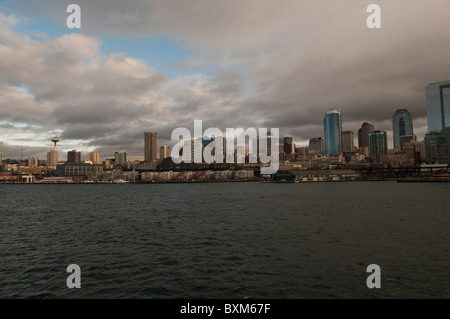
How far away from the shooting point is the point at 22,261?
20.4 meters

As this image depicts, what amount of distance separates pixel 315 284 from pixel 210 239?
12.5 meters

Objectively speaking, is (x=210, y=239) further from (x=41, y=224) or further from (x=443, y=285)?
(x=41, y=224)

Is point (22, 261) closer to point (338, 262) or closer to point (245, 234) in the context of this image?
point (245, 234)

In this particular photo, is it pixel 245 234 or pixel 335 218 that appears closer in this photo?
pixel 245 234
